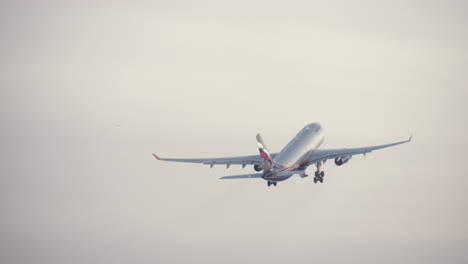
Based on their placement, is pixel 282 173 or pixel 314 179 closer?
pixel 282 173

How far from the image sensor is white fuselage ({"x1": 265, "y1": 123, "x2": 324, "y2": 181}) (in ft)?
537

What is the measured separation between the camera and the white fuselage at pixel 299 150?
537 ft

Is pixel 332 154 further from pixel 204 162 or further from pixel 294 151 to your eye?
pixel 204 162

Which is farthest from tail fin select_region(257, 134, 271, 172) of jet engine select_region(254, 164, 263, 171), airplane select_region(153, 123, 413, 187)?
jet engine select_region(254, 164, 263, 171)

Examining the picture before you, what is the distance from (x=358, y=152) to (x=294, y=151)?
810 centimetres

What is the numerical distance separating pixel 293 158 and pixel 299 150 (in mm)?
3269

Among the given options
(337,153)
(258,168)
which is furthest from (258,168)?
(337,153)

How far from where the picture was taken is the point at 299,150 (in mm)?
170000

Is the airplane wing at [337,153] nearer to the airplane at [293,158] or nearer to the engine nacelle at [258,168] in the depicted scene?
the airplane at [293,158]

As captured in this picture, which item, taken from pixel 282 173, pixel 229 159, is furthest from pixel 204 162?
pixel 282 173

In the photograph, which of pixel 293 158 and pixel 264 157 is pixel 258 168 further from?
pixel 264 157

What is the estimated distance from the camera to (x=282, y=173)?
160 meters

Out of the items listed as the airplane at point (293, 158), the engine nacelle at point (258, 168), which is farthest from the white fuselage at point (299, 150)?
the engine nacelle at point (258, 168)

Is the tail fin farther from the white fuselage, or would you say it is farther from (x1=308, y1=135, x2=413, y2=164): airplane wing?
(x1=308, y1=135, x2=413, y2=164): airplane wing
